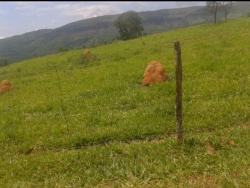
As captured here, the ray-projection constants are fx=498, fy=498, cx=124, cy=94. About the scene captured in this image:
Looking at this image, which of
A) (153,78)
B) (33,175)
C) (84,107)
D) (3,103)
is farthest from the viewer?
(3,103)

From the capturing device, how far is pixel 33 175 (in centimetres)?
1698

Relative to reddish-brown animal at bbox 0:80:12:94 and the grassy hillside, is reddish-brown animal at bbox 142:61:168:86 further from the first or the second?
reddish-brown animal at bbox 0:80:12:94

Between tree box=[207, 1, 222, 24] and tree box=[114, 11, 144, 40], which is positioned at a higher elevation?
tree box=[207, 1, 222, 24]

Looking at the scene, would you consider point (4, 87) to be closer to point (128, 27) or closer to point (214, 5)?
point (214, 5)

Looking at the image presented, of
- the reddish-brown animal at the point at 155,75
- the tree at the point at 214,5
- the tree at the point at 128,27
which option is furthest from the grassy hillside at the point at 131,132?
the tree at the point at 128,27

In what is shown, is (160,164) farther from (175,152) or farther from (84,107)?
(84,107)

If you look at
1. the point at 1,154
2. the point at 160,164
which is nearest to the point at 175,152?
the point at 160,164

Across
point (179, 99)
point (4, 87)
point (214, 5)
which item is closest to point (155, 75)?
point (179, 99)

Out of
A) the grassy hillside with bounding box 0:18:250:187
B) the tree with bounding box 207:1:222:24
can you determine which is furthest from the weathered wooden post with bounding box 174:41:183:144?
the tree with bounding box 207:1:222:24

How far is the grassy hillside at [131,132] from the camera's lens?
15.8 meters

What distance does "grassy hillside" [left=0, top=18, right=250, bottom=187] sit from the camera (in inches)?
621

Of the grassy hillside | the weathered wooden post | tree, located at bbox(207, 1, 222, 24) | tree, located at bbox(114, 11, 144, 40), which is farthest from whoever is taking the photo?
tree, located at bbox(114, 11, 144, 40)

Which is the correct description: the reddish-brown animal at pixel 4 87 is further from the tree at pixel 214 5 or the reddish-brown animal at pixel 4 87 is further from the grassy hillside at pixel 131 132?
the tree at pixel 214 5

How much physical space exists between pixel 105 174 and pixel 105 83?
56.9ft
